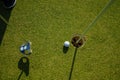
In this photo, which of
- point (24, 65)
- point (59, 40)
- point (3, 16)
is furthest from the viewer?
point (3, 16)

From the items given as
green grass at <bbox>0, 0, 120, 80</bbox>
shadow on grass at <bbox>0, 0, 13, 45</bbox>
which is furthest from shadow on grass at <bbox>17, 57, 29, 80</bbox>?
shadow on grass at <bbox>0, 0, 13, 45</bbox>

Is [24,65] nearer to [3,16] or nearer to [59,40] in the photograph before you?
[59,40]

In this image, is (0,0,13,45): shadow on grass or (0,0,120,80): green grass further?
(0,0,13,45): shadow on grass

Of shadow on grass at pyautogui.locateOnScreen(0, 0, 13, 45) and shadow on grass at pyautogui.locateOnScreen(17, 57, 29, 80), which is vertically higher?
shadow on grass at pyautogui.locateOnScreen(0, 0, 13, 45)

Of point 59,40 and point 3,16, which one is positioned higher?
point 3,16

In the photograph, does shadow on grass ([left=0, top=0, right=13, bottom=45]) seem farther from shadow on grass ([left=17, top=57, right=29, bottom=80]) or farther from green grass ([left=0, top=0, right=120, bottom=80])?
shadow on grass ([left=17, top=57, right=29, bottom=80])

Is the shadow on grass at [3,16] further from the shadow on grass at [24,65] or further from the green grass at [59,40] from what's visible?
the shadow on grass at [24,65]

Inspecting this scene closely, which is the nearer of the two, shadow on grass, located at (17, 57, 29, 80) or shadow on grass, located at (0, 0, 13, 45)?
shadow on grass, located at (17, 57, 29, 80)

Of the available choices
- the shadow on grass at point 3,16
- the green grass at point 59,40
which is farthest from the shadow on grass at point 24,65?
the shadow on grass at point 3,16

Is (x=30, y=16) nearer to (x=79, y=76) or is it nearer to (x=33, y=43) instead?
(x=33, y=43)

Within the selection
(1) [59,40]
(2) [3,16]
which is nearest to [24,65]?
(1) [59,40]
